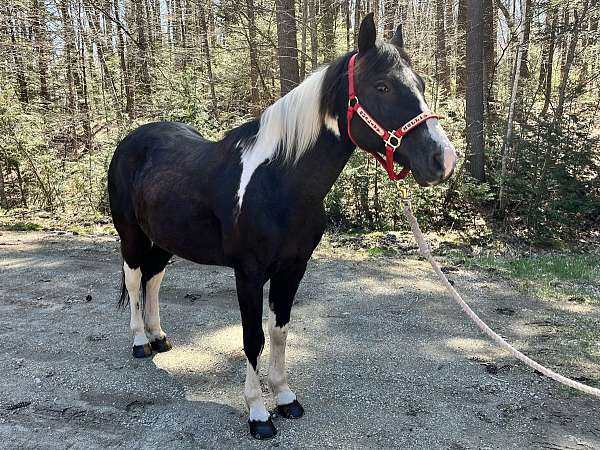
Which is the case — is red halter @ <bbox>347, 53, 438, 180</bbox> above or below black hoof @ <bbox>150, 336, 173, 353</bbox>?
above

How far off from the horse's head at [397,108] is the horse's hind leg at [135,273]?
6.97ft

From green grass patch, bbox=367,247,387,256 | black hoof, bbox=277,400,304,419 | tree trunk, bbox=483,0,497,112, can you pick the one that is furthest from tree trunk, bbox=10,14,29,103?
black hoof, bbox=277,400,304,419

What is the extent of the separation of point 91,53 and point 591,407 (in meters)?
13.0

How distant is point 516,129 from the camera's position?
870 centimetres

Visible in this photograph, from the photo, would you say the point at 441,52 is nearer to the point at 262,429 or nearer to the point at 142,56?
the point at 142,56

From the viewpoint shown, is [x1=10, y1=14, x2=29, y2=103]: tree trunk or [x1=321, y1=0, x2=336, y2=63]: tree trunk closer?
[x1=321, y1=0, x2=336, y2=63]: tree trunk

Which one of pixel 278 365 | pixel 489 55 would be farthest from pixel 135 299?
pixel 489 55

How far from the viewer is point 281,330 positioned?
10.0ft

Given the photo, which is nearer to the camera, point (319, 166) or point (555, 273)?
point (319, 166)

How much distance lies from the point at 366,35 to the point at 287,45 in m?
6.95

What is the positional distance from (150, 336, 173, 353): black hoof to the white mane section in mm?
1734

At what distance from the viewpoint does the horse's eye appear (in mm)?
2318

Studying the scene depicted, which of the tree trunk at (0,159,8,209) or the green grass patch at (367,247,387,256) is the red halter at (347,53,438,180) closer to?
the green grass patch at (367,247,387,256)

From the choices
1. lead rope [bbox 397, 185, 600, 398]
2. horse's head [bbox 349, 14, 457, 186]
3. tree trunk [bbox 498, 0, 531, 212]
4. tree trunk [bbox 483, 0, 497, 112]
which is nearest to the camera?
lead rope [bbox 397, 185, 600, 398]
